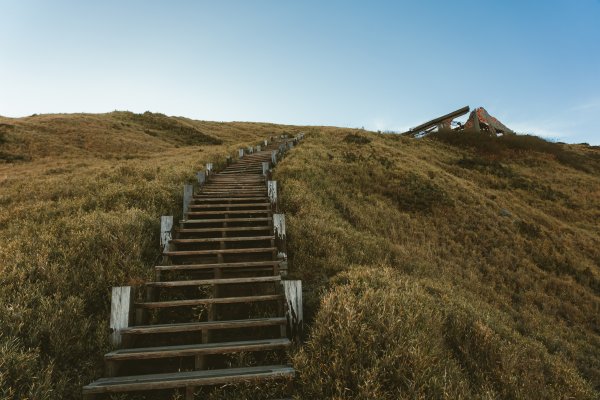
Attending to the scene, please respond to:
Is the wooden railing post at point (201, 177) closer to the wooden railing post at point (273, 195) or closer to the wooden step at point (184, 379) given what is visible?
the wooden railing post at point (273, 195)

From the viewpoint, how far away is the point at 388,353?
4309 millimetres

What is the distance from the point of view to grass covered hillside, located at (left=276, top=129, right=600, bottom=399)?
428 centimetres

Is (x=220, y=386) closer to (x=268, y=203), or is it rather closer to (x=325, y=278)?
(x=325, y=278)

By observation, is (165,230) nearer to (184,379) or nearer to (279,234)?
(279,234)

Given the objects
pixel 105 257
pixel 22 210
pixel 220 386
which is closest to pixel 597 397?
pixel 220 386

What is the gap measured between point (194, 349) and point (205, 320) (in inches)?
42.1

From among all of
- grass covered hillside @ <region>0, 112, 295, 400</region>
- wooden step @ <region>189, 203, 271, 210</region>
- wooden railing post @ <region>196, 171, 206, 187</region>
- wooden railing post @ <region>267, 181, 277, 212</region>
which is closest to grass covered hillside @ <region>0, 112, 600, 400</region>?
grass covered hillside @ <region>0, 112, 295, 400</region>

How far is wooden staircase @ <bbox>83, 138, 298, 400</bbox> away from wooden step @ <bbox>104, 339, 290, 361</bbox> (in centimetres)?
1

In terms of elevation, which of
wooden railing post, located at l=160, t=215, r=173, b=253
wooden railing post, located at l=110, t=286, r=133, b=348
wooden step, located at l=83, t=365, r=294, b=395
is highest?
wooden railing post, located at l=160, t=215, r=173, b=253

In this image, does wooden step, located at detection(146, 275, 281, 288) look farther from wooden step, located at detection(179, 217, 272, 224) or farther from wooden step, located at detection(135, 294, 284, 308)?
wooden step, located at detection(179, 217, 272, 224)

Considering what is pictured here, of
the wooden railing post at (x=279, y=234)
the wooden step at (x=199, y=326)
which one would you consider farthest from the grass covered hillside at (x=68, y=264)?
the wooden railing post at (x=279, y=234)

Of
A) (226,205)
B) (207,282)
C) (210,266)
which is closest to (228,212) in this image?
(226,205)

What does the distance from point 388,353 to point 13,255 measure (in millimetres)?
7087

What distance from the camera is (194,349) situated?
182 inches
